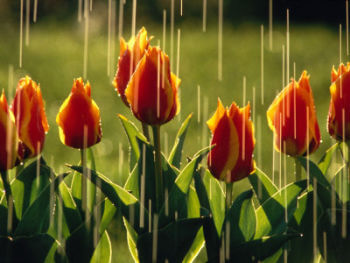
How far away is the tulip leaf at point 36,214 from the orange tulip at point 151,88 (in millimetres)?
202

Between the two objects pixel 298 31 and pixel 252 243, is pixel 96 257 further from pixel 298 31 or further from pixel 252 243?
pixel 298 31

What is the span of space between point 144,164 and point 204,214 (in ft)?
0.54

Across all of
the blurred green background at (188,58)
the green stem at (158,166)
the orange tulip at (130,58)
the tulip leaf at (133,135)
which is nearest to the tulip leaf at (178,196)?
the green stem at (158,166)

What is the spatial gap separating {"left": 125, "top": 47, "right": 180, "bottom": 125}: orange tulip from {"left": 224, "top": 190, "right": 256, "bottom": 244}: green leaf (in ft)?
0.76

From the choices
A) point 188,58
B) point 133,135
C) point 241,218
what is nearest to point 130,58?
point 133,135

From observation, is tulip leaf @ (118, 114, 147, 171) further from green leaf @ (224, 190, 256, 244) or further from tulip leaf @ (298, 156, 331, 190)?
tulip leaf @ (298, 156, 331, 190)

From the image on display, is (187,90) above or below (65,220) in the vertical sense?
above

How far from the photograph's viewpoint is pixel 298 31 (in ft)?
23.3

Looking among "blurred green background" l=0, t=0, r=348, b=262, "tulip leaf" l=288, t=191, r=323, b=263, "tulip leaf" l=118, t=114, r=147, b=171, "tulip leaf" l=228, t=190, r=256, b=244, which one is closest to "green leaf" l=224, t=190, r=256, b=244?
"tulip leaf" l=228, t=190, r=256, b=244

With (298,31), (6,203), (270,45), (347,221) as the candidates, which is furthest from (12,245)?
(298,31)

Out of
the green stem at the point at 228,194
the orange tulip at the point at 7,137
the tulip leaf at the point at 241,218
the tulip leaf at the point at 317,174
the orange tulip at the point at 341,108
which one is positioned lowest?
the tulip leaf at the point at 241,218

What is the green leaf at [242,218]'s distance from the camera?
4.62ft

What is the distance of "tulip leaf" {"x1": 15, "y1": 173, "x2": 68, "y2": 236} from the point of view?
1361mm

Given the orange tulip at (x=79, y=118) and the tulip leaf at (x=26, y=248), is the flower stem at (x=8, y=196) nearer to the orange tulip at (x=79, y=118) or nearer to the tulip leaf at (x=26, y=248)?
the tulip leaf at (x=26, y=248)
